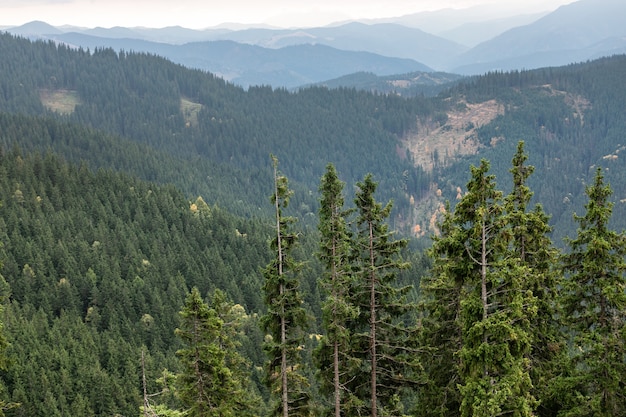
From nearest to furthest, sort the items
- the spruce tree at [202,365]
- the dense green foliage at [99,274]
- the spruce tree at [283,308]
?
the spruce tree at [283,308]
the spruce tree at [202,365]
the dense green foliage at [99,274]

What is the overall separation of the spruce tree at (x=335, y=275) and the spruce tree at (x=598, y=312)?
943cm

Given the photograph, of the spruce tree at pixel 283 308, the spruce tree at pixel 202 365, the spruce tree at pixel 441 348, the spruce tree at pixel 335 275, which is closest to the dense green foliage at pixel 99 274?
the spruce tree at pixel 202 365

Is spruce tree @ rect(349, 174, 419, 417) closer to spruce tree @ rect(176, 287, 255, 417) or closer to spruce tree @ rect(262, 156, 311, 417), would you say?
spruce tree @ rect(262, 156, 311, 417)

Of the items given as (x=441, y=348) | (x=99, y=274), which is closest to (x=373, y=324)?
(x=441, y=348)

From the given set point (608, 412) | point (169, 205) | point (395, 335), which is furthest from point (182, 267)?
point (608, 412)

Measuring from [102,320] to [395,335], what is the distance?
282ft

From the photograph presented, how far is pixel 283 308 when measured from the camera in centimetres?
2520

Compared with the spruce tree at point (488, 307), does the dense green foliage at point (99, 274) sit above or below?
below

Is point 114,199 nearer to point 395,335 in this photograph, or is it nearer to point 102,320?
point 102,320

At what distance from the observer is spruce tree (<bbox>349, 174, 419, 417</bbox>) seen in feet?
82.6

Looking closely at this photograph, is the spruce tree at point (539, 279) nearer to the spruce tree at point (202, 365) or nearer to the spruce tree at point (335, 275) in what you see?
the spruce tree at point (335, 275)

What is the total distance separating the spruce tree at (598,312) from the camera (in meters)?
21.1

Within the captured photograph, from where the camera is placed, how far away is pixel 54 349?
76.9 metres

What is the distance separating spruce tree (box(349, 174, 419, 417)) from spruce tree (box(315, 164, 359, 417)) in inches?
28.1
